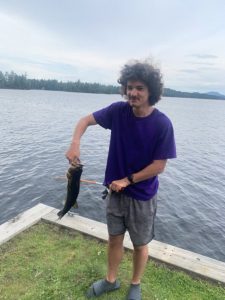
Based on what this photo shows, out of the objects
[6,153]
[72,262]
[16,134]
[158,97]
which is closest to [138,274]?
[72,262]

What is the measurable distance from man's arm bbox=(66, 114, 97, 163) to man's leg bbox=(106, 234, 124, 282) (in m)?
1.21

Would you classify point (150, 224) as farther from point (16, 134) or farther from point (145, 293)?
point (16, 134)

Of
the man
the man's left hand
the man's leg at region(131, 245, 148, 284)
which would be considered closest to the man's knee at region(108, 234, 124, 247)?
the man

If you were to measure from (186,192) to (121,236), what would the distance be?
9029mm

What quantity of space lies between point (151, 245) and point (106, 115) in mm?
2724

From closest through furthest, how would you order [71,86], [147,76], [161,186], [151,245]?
[147,76]
[151,245]
[161,186]
[71,86]

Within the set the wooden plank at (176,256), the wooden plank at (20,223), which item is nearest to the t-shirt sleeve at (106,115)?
the wooden plank at (176,256)

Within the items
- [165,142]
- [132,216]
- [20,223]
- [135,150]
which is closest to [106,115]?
[135,150]

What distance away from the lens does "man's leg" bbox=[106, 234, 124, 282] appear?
402 cm

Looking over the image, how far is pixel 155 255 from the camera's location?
517 cm

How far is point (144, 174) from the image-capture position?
136 inches

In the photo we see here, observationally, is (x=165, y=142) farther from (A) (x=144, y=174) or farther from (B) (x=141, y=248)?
(B) (x=141, y=248)

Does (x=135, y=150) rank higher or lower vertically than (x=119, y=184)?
higher

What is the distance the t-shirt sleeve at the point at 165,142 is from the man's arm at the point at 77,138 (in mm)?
856
